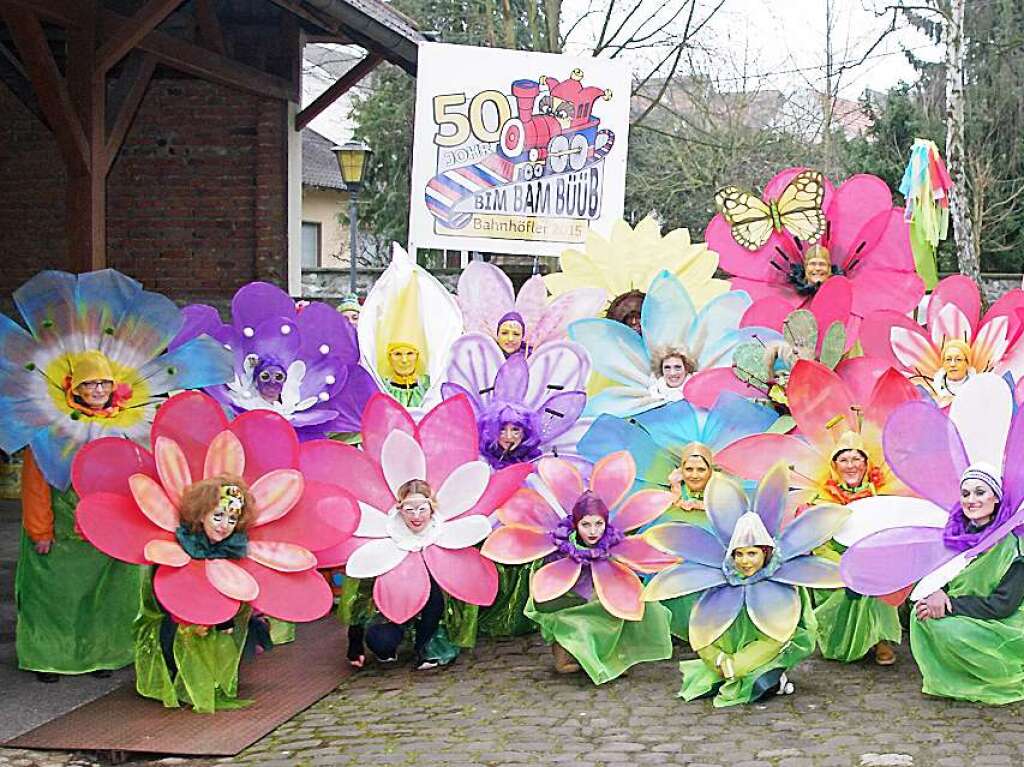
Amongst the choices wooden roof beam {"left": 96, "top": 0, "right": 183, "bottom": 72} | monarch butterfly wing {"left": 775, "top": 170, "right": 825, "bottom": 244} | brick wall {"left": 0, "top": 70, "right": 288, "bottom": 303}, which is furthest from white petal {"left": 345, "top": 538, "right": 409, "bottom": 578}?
brick wall {"left": 0, "top": 70, "right": 288, "bottom": 303}

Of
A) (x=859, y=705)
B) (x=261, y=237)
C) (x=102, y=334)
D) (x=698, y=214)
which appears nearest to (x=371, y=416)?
(x=102, y=334)

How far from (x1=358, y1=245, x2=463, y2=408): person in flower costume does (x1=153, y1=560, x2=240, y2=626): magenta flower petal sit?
5.24 feet

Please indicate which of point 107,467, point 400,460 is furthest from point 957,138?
point 107,467

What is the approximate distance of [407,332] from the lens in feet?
21.8

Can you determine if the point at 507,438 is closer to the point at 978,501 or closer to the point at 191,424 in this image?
the point at 191,424

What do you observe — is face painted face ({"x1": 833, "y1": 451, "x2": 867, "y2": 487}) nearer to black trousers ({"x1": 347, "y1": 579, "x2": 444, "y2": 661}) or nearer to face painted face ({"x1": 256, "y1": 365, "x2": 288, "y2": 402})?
black trousers ({"x1": 347, "y1": 579, "x2": 444, "y2": 661})

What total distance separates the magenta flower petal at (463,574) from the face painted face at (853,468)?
57.9 inches

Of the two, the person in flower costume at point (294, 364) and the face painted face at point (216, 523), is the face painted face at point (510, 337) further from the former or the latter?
the face painted face at point (216, 523)

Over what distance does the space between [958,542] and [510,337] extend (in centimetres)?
256

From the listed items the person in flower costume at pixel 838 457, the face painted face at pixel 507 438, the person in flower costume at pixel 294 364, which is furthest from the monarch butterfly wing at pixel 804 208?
the person in flower costume at pixel 294 364

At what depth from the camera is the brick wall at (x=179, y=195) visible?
12469mm

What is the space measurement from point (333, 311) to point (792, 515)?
8.12 feet

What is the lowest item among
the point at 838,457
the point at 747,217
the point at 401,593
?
the point at 401,593

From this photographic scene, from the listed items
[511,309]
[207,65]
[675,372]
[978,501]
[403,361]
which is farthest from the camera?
[207,65]
